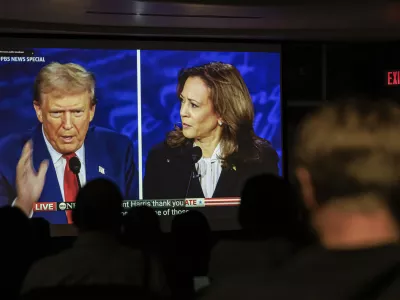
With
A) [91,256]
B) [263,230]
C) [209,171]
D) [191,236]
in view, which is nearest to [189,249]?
[191,236]

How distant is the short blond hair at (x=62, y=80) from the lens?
15.2ft

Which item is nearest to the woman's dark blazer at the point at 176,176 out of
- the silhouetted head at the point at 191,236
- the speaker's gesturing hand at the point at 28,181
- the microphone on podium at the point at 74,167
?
the microphone on podium at the point at 74,167

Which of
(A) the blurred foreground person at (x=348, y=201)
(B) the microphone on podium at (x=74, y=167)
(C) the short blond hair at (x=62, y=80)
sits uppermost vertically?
(C) the short blond hair at (x=62, y=80)

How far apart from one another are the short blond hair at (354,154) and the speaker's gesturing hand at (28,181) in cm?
407

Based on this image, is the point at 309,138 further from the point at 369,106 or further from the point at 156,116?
the point at 156,116

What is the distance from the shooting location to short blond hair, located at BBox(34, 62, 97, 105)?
4.63 m

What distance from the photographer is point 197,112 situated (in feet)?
16.3

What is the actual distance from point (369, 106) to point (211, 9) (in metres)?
3.40

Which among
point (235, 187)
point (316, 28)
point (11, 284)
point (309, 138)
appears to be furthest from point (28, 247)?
point (316, 28)

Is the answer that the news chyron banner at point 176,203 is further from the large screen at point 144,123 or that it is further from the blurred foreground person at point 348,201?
the blurred foreground person at point 348,201

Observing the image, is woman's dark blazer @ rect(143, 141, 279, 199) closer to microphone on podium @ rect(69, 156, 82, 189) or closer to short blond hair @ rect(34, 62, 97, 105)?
microphone on podium @ rect(69, 156, 82, 189)

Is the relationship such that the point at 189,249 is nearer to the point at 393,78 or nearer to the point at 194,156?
the point at 194,156

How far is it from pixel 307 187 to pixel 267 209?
1304 mm

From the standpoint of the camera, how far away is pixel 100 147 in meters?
4.80
